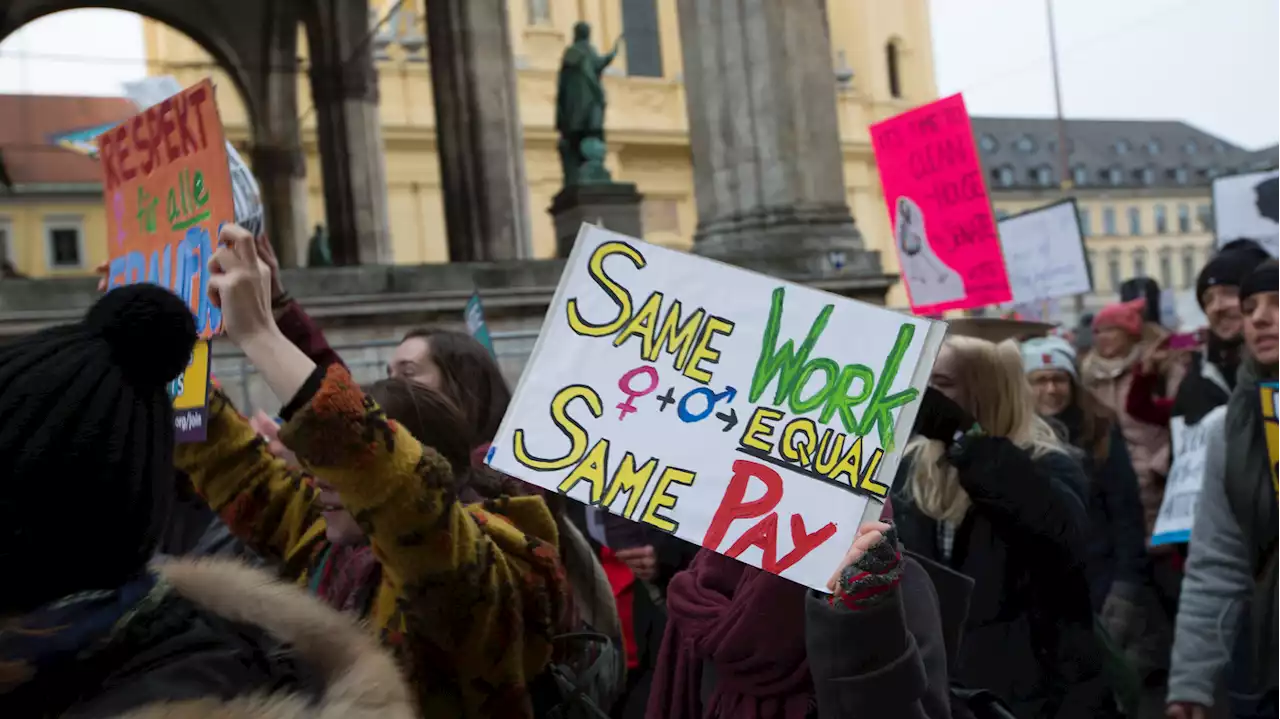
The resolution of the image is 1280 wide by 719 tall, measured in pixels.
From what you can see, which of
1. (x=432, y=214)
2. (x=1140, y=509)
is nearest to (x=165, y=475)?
(x=1140, y=509)

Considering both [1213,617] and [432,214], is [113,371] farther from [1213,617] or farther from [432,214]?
[432,214]

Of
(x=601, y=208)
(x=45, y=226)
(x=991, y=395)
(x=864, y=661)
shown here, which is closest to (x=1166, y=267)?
(x=45, y=226)

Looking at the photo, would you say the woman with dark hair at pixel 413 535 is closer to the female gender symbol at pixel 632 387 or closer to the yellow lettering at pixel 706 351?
the female gender symbol at pixel 632 387

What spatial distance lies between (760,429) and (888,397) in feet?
0.74

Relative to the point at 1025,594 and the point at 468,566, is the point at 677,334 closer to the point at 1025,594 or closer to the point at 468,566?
the point at 468,566

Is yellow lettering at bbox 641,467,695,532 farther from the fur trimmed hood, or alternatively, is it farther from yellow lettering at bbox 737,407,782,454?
the fur trimmed hood

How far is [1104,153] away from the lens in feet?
235

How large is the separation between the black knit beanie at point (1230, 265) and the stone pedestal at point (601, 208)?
270 inches

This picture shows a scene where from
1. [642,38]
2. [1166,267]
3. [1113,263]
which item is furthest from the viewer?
[1166,267]

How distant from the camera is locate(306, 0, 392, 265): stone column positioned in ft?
58.2

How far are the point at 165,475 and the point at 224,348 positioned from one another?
20.3ft

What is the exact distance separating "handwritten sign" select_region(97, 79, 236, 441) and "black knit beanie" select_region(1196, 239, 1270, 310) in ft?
11.3

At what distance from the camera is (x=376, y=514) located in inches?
75.4

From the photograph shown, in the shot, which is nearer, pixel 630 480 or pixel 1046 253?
pixel 630 480
